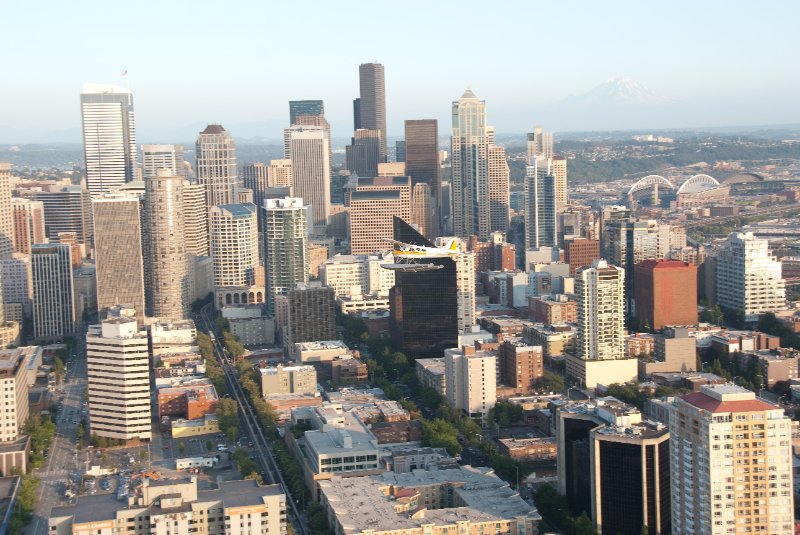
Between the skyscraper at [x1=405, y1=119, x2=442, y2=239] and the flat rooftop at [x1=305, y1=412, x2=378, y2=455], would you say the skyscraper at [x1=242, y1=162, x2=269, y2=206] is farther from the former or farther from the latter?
the flat rooftop at [x1=305, y1=412, x2=378, y2=455]

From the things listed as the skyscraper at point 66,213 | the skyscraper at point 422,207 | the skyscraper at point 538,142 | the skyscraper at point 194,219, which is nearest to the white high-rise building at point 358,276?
the skyscraper at point 194,219

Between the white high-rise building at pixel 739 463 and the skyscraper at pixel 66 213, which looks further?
the skyscraper at pixel 66 213

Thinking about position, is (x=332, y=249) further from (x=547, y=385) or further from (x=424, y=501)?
(x=424, y=501)

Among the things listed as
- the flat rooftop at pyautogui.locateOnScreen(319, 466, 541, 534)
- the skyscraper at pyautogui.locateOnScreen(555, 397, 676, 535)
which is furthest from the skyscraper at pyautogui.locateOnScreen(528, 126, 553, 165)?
the skyscraper at pyautogui.locateOnScreen(555, 397, 676, 535)

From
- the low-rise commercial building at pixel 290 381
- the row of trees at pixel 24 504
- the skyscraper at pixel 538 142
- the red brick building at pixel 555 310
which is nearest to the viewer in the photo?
the row of trees at pixel 24 504

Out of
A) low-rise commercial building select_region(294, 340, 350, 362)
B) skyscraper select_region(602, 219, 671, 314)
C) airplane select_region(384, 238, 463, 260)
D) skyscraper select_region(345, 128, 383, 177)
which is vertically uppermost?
skyscraper select_region(345, 128, 383, 177)

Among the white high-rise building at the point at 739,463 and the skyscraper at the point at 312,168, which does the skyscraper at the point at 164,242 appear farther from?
the white high-rise building at the point at 739,463

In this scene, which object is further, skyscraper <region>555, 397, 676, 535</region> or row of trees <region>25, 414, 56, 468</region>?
row of trees <region>25, 414, 56, 468</region>

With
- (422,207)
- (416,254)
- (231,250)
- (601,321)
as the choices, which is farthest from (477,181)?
(601,321)
